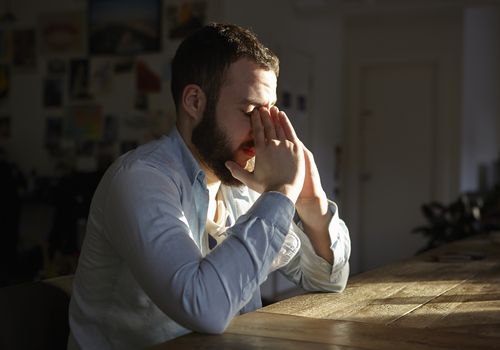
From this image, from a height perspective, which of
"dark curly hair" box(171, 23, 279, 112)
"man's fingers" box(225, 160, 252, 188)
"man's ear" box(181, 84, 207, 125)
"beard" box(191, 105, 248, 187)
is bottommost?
"man's fingers" box(225, 160, 252, 188)

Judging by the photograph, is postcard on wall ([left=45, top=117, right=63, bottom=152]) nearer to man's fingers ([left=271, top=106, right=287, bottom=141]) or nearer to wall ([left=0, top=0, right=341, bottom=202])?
wall ([left=0, top=0, right=341, bottom=202])

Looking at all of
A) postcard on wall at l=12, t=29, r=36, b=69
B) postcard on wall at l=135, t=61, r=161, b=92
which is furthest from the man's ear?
postcard on wall at l=12, t=29, r=36, b=69

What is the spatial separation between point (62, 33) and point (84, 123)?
73 cm

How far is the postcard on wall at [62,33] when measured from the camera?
547cm

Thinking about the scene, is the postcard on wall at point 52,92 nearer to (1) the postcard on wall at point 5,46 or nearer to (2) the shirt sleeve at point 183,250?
(1) the postcard on wall at point 5,46

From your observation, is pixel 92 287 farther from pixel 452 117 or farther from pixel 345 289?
pixel 452 117

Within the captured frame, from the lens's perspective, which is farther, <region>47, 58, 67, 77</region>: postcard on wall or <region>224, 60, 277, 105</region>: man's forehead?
<region>47, 58, 67, 77</region>: postcard on wall

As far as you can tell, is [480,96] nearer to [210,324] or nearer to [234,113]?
[234,113]

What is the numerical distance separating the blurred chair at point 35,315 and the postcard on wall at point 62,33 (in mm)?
4294

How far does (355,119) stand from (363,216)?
3.43 feet

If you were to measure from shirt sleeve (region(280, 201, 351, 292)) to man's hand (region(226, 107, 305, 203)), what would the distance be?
256mm

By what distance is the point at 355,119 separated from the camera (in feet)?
25.1

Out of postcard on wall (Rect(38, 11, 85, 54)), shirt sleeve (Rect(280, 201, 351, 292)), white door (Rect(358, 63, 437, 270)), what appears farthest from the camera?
white door (Rect(358, 63, 437, 270))

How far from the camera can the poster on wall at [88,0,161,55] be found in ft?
17.0
